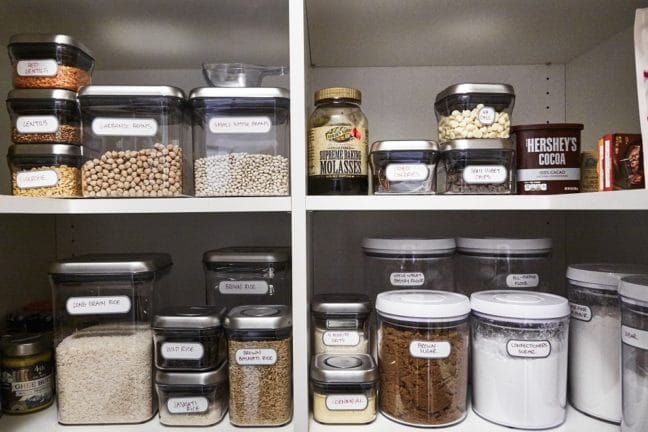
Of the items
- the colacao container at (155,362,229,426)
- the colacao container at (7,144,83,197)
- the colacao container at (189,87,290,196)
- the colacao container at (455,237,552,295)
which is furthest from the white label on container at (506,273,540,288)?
the colacao container at (7,144,83,197)

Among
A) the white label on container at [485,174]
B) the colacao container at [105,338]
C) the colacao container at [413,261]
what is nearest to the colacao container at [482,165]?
the white label on container at [485,174]

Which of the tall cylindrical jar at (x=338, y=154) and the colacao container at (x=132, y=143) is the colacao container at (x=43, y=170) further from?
A: the tall cylindrical jar at (x=338, y=154)

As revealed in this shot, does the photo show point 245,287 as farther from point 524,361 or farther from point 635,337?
point 635,337

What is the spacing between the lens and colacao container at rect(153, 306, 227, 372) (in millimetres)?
814

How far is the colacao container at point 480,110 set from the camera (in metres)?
0.86

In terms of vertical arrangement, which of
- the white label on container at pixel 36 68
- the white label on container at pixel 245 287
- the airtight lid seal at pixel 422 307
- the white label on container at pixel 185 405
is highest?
the white label on container at pixel 36 68

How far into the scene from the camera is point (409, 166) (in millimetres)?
853

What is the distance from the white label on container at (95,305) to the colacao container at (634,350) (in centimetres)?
89

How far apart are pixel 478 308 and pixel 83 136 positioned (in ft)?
2.70

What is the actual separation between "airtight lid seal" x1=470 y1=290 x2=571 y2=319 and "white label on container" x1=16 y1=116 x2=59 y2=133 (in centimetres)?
89

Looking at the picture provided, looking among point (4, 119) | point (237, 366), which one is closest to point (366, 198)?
point (237, 366)

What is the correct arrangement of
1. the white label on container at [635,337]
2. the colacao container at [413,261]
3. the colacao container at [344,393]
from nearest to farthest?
the white label on container at [635,337] → the colacao container at [344,393] → the colacao container at [413,261]

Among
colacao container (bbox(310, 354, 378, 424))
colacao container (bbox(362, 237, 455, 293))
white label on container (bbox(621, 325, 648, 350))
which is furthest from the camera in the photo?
colacao container (bbox(362, 237, 455, 293))

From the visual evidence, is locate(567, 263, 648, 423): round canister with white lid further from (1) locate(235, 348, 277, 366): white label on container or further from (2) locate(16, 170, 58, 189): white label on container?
(2) locate(16, 170, 58, 189): white label on container
